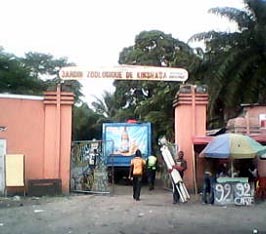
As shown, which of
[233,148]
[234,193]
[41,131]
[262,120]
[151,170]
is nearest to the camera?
[233,148]

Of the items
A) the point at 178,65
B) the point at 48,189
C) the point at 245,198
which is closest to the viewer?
the point at 245,198

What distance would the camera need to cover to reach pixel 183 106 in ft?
66.2

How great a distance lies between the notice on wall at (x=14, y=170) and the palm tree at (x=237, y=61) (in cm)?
1206

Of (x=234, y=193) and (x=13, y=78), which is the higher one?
(x=13, y=78)

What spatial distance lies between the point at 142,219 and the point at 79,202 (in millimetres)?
4255

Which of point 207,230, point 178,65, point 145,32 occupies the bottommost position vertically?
point 207,230

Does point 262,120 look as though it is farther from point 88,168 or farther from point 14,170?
point 14,170

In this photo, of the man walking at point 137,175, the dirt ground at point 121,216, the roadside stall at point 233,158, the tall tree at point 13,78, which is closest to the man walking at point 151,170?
the dirt ground at point 121,216

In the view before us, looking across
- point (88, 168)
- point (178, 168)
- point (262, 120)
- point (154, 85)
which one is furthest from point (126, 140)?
point (154, 85)

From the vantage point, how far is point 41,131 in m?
19.6

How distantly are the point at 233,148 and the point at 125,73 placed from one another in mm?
6040

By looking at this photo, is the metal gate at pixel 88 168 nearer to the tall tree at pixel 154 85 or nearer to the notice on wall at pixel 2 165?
the notice on wall at pixel 2 165

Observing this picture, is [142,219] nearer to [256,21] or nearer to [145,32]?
[256,21]

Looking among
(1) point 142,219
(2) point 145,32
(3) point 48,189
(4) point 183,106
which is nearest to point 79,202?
(3) point 48,189
